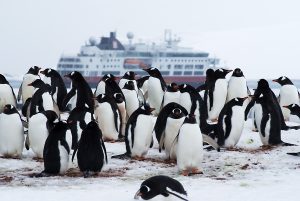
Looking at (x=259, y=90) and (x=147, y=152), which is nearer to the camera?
(x=147, y=152)

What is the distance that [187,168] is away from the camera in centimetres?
677

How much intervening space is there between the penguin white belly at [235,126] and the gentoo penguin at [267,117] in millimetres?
321

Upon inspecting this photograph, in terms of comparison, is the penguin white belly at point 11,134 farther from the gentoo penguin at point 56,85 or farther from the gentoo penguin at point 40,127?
the gentoo penguin at point 56,85

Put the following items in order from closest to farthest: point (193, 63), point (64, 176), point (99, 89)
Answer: point (64, 176), point (99, 89), point (193, 63)

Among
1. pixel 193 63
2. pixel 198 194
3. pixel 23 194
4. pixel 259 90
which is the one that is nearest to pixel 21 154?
pixel 23 194

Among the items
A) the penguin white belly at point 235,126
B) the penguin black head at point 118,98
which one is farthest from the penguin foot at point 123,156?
the penguin black head at point 118,98

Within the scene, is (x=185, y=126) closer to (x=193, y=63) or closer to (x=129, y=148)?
(x=129, y=148)

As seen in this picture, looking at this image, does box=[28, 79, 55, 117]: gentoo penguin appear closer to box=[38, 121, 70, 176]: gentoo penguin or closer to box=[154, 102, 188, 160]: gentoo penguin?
box=[154, 102, 188, 160]: gentoo penguin

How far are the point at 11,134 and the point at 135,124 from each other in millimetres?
1623

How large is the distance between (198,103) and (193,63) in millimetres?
47563

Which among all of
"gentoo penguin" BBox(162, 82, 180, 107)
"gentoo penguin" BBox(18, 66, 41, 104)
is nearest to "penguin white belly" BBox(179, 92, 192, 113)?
"gentoo penguin" BBox(162, 82, 180, 107)

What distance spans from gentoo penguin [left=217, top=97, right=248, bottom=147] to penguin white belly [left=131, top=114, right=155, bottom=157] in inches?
49.9

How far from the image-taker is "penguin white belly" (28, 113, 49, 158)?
296 inches

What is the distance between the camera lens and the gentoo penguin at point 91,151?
257 inches
